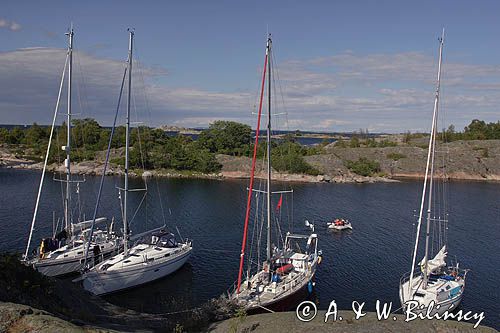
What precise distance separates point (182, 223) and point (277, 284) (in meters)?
28.4

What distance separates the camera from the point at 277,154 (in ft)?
390

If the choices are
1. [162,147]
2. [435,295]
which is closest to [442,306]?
[435,295]

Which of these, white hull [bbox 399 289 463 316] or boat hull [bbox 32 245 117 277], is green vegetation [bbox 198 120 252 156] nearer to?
boat hull [bbox 32 245 117 277]

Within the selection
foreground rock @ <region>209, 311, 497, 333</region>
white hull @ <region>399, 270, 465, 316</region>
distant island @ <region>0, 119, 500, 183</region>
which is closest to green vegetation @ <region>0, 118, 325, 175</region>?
distant island @ <region>0, 119, 500, 183</region>

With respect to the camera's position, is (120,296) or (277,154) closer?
(120,296)

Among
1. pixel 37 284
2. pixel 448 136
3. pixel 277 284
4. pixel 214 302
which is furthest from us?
pixel 448 136

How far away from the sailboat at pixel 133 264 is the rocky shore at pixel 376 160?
6218 cm

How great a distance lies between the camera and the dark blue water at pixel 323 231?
35188 mm

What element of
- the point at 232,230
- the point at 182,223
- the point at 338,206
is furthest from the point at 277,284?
the point at 338,206

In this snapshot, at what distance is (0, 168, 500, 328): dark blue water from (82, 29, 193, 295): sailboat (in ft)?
3.27

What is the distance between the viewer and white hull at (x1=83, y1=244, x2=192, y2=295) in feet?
104

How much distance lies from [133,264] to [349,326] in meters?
20.9

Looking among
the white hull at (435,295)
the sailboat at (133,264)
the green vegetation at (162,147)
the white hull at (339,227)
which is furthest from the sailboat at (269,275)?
the green vegetation at (162,147)

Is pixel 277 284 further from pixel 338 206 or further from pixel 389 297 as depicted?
pixel 338 206
